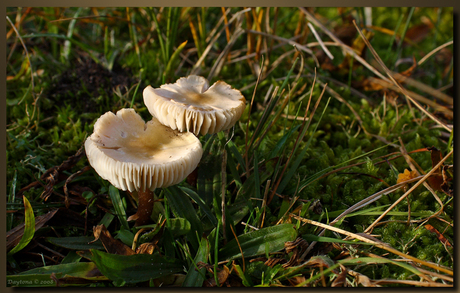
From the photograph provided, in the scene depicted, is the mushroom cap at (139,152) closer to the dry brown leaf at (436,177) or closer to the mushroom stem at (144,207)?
the mushroom stem at (144,207)

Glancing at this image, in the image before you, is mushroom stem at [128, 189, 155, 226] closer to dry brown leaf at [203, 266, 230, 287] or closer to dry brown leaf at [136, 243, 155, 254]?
dry brown leaf at [136, 243, 155, 254]

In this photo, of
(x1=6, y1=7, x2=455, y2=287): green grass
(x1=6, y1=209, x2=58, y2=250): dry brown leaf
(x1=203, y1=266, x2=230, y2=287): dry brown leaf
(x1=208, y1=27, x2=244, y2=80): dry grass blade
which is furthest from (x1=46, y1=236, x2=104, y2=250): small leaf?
A: (x1=208, y1=27, x2=244, y2=80): dry grass blade

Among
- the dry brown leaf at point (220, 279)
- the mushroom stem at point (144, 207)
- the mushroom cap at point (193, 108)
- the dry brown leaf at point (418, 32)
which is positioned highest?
the dry brown leaf at point (418, 32)

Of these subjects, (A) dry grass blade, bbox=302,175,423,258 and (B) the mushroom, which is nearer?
(B) the mushroom

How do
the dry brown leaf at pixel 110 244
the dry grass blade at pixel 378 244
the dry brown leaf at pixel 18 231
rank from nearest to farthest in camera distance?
1. the dry grass blade at pixel 378 244
2. the dry brown leaf at pixel 110 244
3. the dry brown leaf at pixel 18 231

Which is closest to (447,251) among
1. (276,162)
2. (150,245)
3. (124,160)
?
(276,162)

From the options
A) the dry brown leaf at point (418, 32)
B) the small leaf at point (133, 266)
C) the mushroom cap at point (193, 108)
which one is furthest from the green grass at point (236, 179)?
the dry brown leaf at point (418, 32)

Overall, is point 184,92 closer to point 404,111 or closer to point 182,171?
point 182,171

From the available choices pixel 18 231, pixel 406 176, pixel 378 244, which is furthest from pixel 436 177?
pixel 18 231
